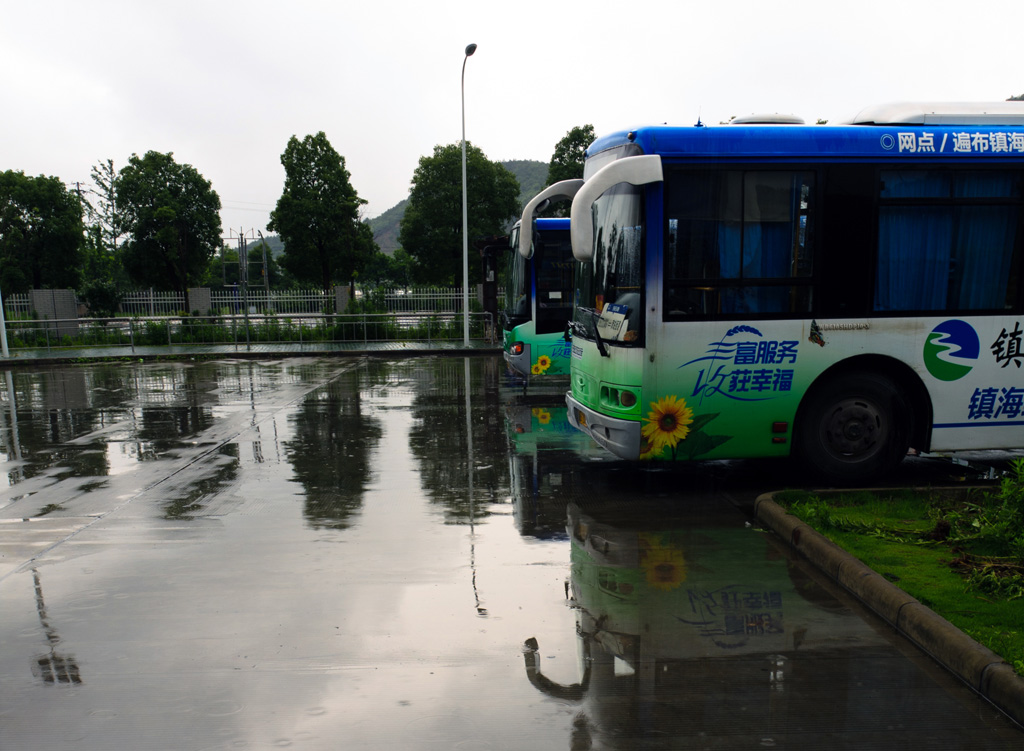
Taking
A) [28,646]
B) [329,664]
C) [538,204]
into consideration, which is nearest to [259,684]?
[329,664]

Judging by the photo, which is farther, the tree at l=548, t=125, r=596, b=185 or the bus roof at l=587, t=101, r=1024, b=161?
the tree at l=548, t=125, r=596, b=185

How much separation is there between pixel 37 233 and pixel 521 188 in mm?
56062

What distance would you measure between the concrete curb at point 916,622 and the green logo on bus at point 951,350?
2573mm

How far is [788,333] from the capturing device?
24.2ft

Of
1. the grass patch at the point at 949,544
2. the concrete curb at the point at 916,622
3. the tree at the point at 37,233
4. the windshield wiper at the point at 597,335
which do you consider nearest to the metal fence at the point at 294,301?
the tree at the point at 37,233

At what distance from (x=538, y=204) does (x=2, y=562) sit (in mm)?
7014

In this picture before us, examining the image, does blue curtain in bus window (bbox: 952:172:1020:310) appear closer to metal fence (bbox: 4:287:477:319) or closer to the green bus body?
the green bus body

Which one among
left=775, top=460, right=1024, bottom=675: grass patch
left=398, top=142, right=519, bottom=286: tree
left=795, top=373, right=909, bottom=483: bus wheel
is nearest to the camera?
left=775, top=460, right=1024, bottom=675: grass patch

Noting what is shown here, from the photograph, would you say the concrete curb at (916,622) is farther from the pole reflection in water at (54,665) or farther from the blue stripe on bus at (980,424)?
the pole reflection in water at (54,665)

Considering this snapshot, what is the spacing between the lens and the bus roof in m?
7.25

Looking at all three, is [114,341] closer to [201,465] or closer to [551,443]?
[201,465]

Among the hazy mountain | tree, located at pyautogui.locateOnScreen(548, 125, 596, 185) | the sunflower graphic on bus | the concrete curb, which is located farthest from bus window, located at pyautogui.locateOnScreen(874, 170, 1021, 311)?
the hazy mountain

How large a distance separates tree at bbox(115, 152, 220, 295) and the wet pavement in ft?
101

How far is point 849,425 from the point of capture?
754 centimetres
